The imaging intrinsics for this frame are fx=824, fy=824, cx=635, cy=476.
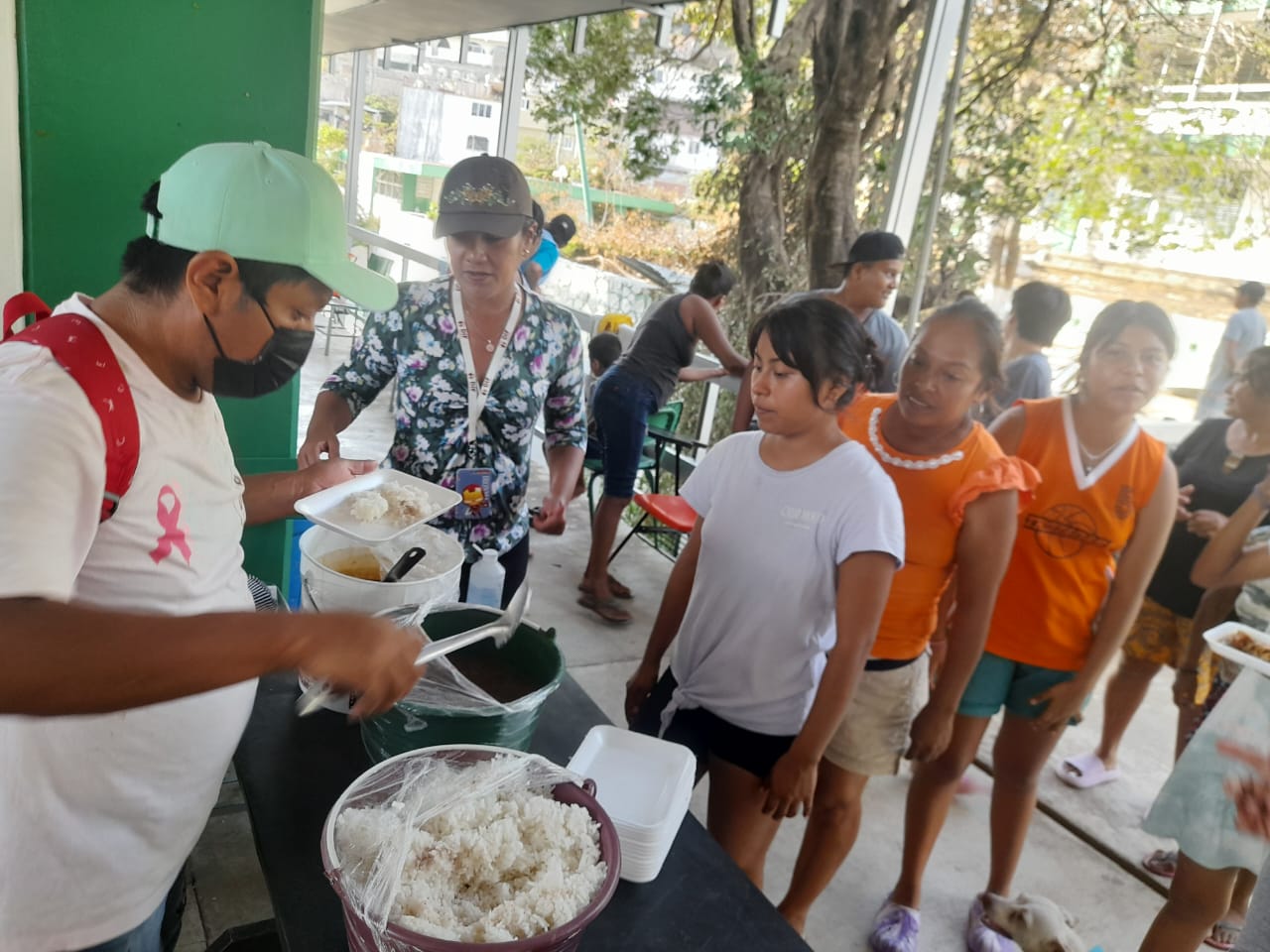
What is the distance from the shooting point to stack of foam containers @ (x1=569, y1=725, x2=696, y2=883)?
1.21 meters

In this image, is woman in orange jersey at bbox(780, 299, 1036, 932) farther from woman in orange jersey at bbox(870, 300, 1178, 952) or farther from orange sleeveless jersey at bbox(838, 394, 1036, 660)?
woman in orange jersey at bbox(870, 300, 1178, 952)

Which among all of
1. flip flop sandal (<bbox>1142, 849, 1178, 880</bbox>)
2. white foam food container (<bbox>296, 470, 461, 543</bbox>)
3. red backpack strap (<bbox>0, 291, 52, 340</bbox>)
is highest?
red backpack strap (<bbox>0, 291, 52, 340</bbox>)

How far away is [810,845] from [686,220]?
7306 mm

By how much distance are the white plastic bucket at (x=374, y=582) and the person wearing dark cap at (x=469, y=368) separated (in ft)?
1.33

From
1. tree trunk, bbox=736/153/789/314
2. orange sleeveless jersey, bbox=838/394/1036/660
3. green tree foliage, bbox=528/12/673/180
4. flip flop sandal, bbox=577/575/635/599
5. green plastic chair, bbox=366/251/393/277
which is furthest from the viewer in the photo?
green plastic chair, bbox=366/251/393/277

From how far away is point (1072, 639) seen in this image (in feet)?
7.37

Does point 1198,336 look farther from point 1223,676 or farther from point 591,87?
point 591,87

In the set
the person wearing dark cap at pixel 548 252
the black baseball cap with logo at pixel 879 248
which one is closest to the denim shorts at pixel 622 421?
the person wearing dark cap at pixel 548 252

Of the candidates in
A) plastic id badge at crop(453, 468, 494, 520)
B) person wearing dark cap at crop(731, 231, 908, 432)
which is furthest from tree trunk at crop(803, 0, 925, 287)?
plastic id badge at crop(453, 468, 494, 520)

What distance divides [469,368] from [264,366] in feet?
3.21

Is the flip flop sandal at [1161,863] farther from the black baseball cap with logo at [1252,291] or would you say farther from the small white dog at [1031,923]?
the black baseball cap with logo at [1252,291]

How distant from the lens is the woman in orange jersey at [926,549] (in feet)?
6.38

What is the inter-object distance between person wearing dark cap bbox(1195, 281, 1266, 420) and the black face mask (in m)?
Result: 4.08

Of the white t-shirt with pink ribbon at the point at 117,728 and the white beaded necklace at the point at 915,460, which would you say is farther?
the white beaded necklace at the point at 915,460
